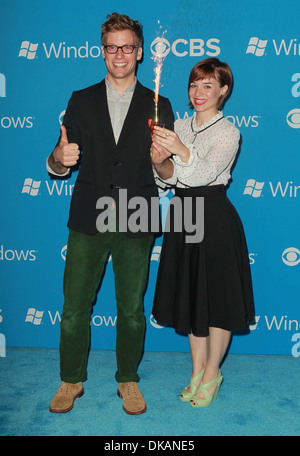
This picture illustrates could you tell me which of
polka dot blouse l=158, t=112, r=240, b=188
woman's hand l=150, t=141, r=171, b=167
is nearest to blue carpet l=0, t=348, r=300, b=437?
polka dot blouse l=158, t=112, r=240, b=188

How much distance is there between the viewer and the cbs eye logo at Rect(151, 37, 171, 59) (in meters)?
3.48

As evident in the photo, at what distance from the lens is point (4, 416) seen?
2.82 meters

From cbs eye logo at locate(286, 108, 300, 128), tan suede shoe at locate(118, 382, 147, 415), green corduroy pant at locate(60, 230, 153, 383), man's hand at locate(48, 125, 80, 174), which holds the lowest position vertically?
tan suede shoe at locate(118, 382, 147, 415)

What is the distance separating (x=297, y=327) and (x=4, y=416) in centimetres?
230

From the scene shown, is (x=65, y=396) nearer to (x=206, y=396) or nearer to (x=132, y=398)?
(x=132, y=398)

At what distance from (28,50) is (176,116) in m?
1.25

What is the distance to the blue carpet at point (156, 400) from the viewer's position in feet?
8.95

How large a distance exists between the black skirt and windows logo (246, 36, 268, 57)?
1209 millimetres

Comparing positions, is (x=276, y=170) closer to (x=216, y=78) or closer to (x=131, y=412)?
(x=216, y=78)

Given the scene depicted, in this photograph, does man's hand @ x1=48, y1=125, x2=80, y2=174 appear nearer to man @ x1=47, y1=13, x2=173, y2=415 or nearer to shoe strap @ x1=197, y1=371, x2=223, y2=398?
man @ x1=47, y1=13, x2=173, y2=415

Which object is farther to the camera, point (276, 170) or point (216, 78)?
point (276, 170)

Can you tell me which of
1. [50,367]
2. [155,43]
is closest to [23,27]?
[155,43]

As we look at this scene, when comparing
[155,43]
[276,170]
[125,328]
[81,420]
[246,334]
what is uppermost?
[155,43]

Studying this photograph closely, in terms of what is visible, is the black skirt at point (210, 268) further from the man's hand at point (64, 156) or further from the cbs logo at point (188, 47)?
the cbs logo at point (188, 47)
